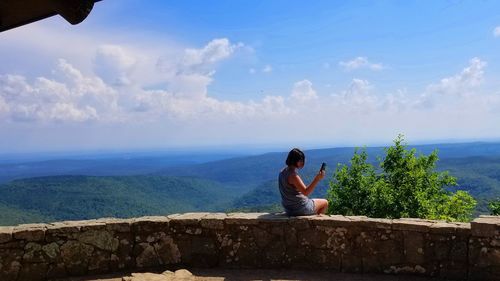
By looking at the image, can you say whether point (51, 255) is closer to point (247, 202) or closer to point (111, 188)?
point (111, 188)

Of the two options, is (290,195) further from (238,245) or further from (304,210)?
(238,245)

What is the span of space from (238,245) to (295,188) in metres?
1.25

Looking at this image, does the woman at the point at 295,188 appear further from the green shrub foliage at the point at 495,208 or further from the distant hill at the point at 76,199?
the distant hill at the point at 76,199

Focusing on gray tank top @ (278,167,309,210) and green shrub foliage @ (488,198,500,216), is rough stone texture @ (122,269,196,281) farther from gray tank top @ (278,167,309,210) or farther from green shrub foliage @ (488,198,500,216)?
green shrub foliage @ (488,198,500,216)

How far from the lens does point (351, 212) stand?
1702 cm

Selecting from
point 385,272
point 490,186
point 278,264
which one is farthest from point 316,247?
point 490,186

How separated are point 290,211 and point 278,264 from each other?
818 millimetres

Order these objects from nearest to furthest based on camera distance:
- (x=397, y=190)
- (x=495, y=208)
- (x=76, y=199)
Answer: (x=397, y=190), (x=495, y=208), (x=76, y=199)

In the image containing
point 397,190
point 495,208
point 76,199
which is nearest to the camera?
point 397,190

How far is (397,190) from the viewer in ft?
57.5

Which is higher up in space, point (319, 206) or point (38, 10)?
point (38, 10)

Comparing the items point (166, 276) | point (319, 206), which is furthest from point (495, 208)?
point (166, 276)

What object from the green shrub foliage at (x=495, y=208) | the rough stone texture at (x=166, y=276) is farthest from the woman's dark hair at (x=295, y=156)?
the green shrub foliage at (x=495, y=208)

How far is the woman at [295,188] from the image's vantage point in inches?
253
